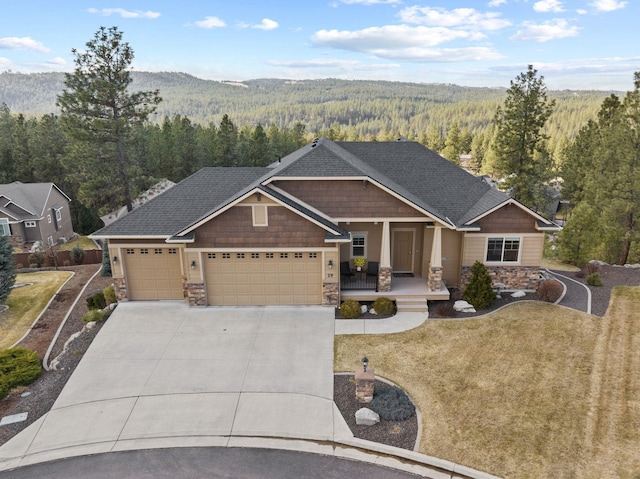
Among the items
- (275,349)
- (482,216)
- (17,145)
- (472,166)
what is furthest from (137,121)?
(472,166)

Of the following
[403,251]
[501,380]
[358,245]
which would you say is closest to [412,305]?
[403,251]

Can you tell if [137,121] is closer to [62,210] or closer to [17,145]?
[62,210]

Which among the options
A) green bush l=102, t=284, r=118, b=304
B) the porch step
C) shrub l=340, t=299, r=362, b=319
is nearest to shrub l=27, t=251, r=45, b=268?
green bush l=102, t=284, r=118, b=304

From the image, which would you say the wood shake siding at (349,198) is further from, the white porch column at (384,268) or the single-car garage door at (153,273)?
the single-car garage door at (153,273)

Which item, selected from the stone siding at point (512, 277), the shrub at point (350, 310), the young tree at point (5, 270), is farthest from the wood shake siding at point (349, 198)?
the young tree at point (5, 270)

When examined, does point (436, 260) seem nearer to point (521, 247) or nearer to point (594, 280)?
point (521, 247)

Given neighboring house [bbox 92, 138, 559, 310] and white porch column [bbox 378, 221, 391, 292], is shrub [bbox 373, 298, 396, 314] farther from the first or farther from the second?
white porch column [bbox 378, 221, 391, 292]
